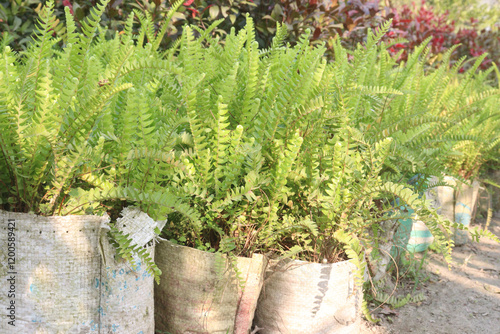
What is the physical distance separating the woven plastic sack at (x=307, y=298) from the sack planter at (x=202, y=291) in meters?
0.08

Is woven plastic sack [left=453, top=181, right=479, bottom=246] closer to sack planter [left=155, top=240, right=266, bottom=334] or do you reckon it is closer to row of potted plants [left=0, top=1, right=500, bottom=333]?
row of potted plants [left=0, top=1, right=500, bottom=333]

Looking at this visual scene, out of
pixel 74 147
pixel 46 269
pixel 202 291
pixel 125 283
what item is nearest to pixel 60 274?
pixel 46 269

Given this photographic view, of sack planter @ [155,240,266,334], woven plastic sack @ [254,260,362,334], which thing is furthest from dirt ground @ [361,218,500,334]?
sack planter @ [155,240,266,334]

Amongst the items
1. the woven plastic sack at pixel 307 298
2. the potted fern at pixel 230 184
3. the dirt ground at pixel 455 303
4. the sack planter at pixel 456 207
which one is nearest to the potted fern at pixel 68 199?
the potted fern at pixel 230 184

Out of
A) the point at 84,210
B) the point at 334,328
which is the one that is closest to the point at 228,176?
the point at 84,210

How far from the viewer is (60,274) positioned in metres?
0.93

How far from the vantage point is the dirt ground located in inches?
74.3

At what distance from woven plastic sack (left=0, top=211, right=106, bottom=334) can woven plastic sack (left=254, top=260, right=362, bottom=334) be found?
564 mm

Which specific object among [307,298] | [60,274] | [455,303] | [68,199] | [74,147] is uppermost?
[74,147]

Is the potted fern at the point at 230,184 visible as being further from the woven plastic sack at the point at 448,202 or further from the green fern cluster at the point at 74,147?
the woven plastic sack at the point at 448,202

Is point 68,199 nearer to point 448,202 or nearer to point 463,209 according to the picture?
point 448,202

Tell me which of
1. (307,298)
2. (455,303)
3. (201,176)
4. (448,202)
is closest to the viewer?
(201,176)

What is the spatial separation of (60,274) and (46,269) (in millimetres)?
30

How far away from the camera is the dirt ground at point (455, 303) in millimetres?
1887
